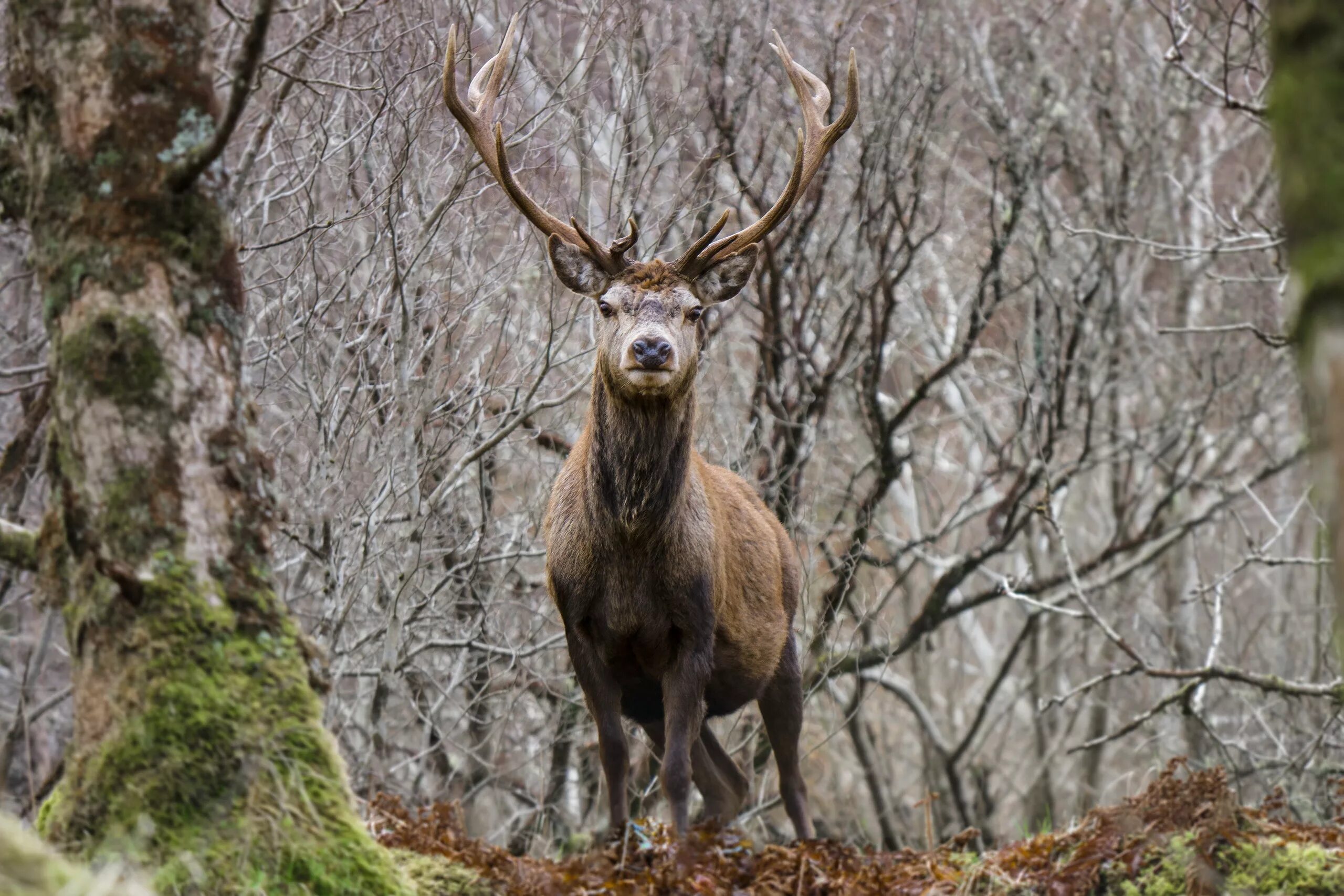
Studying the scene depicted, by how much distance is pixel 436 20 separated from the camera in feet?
27.8

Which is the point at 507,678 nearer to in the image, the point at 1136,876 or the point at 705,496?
the point at 705,496

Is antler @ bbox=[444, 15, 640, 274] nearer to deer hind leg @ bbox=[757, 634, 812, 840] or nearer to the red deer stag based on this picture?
the red deer stag

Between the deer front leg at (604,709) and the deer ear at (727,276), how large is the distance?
5.74 feet

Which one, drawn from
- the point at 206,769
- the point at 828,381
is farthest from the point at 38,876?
the point at 828,381

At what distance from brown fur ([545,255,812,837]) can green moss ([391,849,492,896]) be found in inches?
40.4

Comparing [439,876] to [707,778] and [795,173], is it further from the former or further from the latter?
[795,173]

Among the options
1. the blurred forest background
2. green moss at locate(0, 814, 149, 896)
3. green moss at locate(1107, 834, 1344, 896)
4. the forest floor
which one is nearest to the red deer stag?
the forest floor

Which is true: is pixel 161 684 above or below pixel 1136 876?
above

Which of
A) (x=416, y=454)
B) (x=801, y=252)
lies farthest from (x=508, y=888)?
(x=801, y=252)

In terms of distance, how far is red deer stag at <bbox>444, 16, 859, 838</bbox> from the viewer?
6395 millimetres

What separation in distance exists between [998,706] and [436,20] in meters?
13.4

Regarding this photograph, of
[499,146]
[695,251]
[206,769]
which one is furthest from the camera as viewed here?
[695,251]

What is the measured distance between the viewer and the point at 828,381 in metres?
11.4

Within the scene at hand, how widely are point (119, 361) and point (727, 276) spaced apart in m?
3.67
